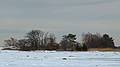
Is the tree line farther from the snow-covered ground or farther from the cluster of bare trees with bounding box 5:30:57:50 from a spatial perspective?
the snow-covered ground

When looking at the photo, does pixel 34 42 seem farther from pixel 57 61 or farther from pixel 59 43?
pixel 57 61

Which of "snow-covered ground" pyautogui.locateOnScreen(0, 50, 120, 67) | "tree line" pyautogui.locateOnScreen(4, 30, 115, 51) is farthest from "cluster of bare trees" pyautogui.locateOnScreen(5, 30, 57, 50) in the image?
"snow-covered ground" pyautogui.locateOnScreen(0, 50, 120, 67)

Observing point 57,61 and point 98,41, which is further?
point 98,41

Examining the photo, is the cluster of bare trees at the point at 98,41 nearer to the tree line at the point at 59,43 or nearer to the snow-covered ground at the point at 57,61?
the tree line at the point at 59,43

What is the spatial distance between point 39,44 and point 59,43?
6.16m

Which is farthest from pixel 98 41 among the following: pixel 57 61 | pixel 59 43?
pixel 57 61

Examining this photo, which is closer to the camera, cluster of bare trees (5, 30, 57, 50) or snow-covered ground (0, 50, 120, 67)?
snow-covered ground (0, 50, 120, 67)

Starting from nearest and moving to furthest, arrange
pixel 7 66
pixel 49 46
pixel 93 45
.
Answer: pixel 7 66
pixel 49 46
pixel 93 45

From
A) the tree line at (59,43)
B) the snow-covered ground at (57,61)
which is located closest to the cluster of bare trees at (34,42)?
the tree line at (59,43)

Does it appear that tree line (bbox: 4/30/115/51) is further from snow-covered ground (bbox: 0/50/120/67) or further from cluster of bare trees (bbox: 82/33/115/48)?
snow-covered ground (bbox: 0/50/120/67)

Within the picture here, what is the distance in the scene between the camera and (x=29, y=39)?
292ft

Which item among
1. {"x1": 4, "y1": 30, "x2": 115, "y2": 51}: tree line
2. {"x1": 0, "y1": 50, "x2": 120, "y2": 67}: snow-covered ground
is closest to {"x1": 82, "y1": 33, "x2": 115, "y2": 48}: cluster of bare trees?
{"x1": 4, "y1": 30, "x2": 115, "y2": 51}: tree line

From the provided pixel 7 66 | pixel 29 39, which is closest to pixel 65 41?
pixel 29 39

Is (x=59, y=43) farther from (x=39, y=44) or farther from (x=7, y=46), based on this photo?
(x=7, y=46)
